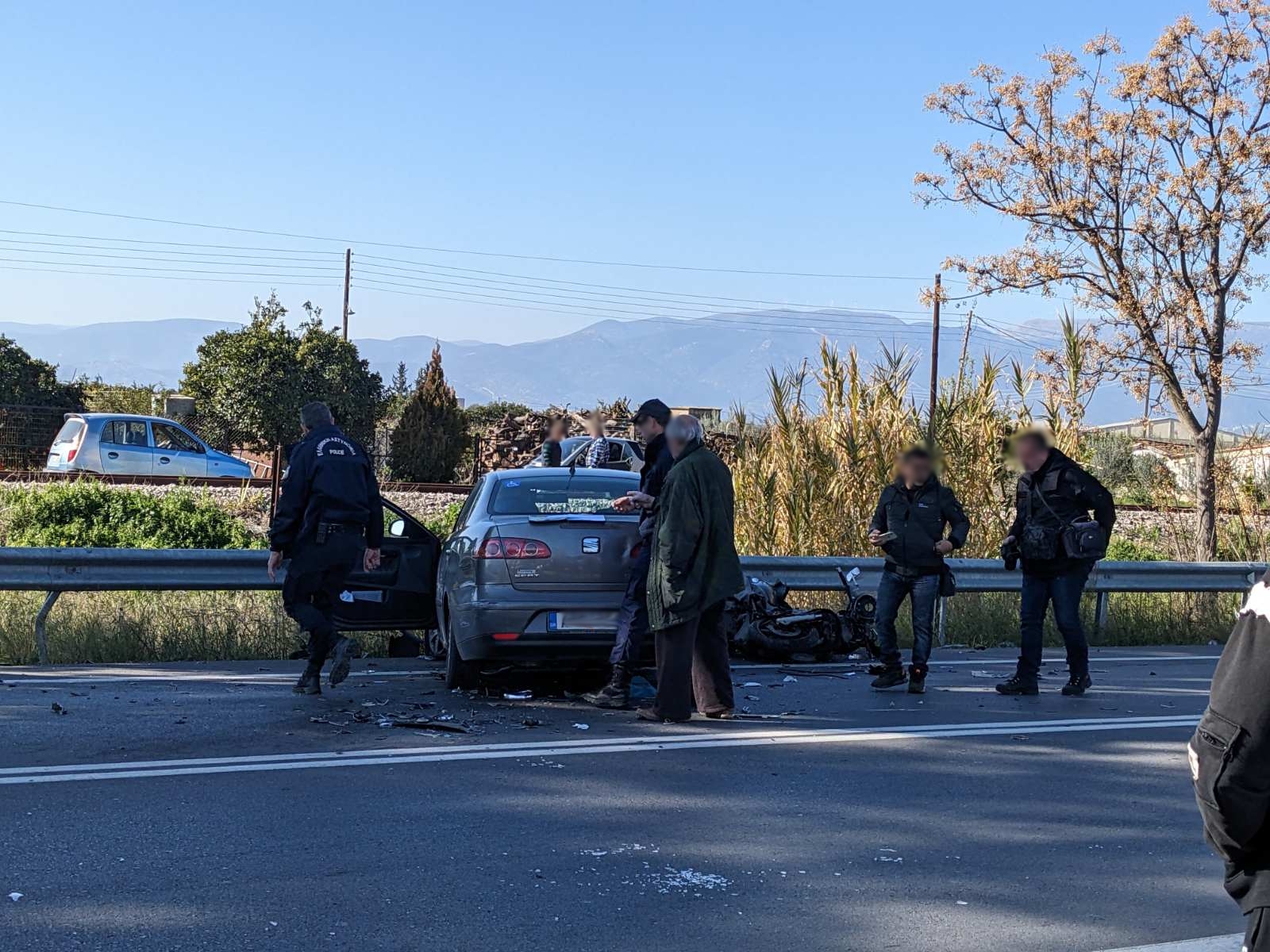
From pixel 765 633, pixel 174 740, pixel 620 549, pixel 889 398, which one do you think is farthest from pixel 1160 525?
pixel 174 740

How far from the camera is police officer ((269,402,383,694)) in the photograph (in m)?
8.28

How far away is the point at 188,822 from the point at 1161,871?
3.69 m

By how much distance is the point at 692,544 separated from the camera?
7.72 metres

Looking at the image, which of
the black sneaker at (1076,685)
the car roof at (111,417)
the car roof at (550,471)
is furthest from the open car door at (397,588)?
the car roof at (111,417)

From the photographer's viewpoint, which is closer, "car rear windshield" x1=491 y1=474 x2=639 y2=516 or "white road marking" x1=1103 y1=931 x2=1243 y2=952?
"white road marking" x1=1103 y1=931 x2=1243 y2=952

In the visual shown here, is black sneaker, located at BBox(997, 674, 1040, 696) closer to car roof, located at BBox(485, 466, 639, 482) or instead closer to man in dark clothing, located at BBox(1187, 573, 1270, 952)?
car roof, located at BBox(485, 466, 639, 482)

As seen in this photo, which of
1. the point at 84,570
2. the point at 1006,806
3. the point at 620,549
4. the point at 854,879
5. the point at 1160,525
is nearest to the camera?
the point at 854,879

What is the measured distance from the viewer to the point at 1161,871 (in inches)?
202

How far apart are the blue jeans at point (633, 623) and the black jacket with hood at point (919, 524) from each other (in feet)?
6.12

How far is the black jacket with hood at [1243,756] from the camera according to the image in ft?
7.66

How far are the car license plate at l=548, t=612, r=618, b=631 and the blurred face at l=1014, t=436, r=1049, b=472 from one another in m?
2.98

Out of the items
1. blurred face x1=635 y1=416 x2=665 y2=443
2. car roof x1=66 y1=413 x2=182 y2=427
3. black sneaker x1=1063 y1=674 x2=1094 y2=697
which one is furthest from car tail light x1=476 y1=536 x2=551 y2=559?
car roof x1=66 y1=413 x2=182 y2=427

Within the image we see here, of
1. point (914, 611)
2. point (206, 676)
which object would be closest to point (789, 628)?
point (914, 611)

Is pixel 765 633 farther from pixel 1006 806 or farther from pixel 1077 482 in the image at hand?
pixel 1006 806
